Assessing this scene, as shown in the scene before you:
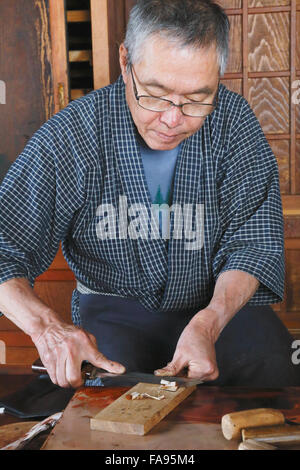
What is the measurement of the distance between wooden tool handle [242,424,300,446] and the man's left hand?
345 millimetres

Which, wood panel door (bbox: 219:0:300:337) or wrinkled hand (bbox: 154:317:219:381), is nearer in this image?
wrinkled hand (bbox: 154:317:219:381)

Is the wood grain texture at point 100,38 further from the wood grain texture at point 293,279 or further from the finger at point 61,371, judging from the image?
the finger at point 61,371

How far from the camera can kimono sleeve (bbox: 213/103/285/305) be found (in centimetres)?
165

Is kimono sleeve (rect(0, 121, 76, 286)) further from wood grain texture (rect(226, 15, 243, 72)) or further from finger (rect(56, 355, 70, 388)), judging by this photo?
wood grain texture (rect(226, 15, 243, 72))

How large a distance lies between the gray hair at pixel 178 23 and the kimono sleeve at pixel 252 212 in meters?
0.38

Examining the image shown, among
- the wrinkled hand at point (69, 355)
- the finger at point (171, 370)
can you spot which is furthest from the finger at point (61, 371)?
the finger at point (171, 370)

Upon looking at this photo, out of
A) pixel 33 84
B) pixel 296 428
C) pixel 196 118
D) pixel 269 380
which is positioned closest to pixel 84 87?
pixel 33 84

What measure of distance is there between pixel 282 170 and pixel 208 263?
1.21 metres

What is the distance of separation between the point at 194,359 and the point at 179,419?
0.95 feet

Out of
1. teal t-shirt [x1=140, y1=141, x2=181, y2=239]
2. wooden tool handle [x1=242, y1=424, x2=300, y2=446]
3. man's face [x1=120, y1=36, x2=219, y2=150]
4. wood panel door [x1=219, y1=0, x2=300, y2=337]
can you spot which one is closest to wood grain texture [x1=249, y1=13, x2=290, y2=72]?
wood panel door [x1=219, y1=0, x2=300, y2=337]

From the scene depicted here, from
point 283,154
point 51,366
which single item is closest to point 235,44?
point 283,154

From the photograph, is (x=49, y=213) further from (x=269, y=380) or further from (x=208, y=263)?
(x=269, y=380)

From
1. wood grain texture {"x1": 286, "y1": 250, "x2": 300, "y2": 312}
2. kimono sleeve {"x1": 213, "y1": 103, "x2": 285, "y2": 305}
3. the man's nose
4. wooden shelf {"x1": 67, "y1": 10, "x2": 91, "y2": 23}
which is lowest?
wood grain texture {"x1": 286, "y1": 250, "x2": 300, "y2": 312}

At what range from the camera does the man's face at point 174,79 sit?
4.49 ft
